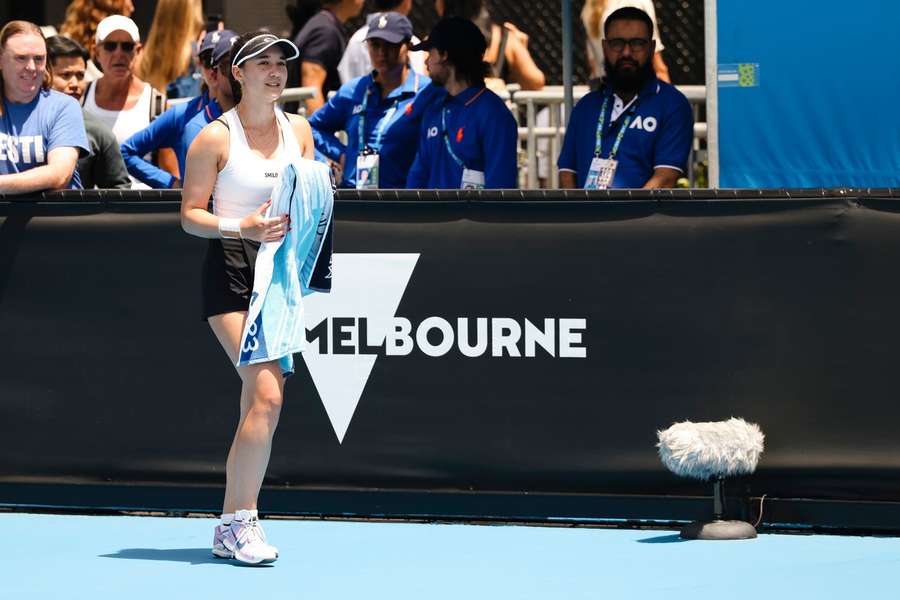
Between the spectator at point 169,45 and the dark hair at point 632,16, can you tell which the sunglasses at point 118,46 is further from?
the dark hair at point 632,16

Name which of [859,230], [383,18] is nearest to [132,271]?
[383,18]

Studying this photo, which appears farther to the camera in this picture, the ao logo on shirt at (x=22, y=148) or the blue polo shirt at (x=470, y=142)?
the blue polo shirt at (x=470, y=142)

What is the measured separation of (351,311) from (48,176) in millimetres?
1481

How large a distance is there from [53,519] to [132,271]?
1.13 m

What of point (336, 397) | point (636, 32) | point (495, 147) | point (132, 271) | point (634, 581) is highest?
point (636, 32)

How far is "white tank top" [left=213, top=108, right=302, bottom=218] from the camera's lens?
5941mm

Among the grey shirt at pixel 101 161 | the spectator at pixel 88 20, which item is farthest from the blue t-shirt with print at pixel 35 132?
the spectator at pixel 88 20

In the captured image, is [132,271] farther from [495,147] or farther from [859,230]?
[859,230]

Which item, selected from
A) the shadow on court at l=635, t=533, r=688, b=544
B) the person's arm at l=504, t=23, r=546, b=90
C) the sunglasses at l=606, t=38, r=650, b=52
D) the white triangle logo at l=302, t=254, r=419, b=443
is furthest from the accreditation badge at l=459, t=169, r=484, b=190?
the person's arm at l=504, t=23, r=546, b=90

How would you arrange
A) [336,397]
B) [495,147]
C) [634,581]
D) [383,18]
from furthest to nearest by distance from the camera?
1. [383,18]
2. [495,147]
3. [336,397]
4. [634,581]

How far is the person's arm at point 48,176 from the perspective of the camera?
694 centimetres

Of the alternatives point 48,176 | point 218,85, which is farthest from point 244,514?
point 218,85

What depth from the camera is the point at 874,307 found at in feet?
20.8

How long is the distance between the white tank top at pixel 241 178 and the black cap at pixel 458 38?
2.24m
